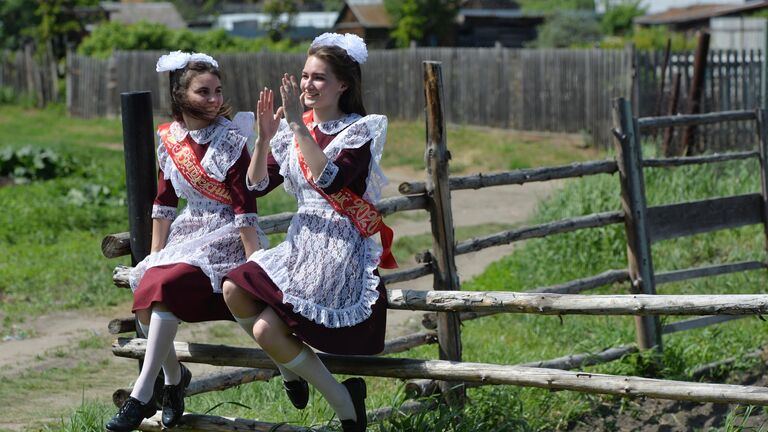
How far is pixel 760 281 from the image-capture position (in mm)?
8336

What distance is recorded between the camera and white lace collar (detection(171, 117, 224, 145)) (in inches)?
171

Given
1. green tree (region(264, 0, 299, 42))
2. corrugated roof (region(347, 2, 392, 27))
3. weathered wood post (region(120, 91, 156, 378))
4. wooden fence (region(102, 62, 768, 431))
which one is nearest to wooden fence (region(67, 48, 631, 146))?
wooden fence (region(102, 62, 768, 431))

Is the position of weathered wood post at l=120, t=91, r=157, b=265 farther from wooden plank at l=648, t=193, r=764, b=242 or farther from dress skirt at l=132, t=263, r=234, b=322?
wooden plank at l=648, t=193, r=764, b=242

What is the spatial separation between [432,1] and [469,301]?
36.9 meters

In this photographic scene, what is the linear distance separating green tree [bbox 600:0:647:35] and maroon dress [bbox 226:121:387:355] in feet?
152

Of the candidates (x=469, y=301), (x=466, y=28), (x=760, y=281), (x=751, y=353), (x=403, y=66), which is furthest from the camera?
(x=466, y=28)

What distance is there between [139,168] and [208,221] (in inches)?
19.3

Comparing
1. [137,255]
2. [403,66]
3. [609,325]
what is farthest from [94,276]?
[403,66]

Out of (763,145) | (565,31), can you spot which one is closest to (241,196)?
(763,145)

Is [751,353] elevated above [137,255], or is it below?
below

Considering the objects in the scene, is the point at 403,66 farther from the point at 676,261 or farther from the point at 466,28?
the point at 466,28

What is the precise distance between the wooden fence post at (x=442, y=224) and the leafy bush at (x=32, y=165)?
28.6 feet

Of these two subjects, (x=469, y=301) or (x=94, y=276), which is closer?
(x=469, y=301)

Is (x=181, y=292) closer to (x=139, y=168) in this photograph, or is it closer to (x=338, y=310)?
(x=338, y=310)
